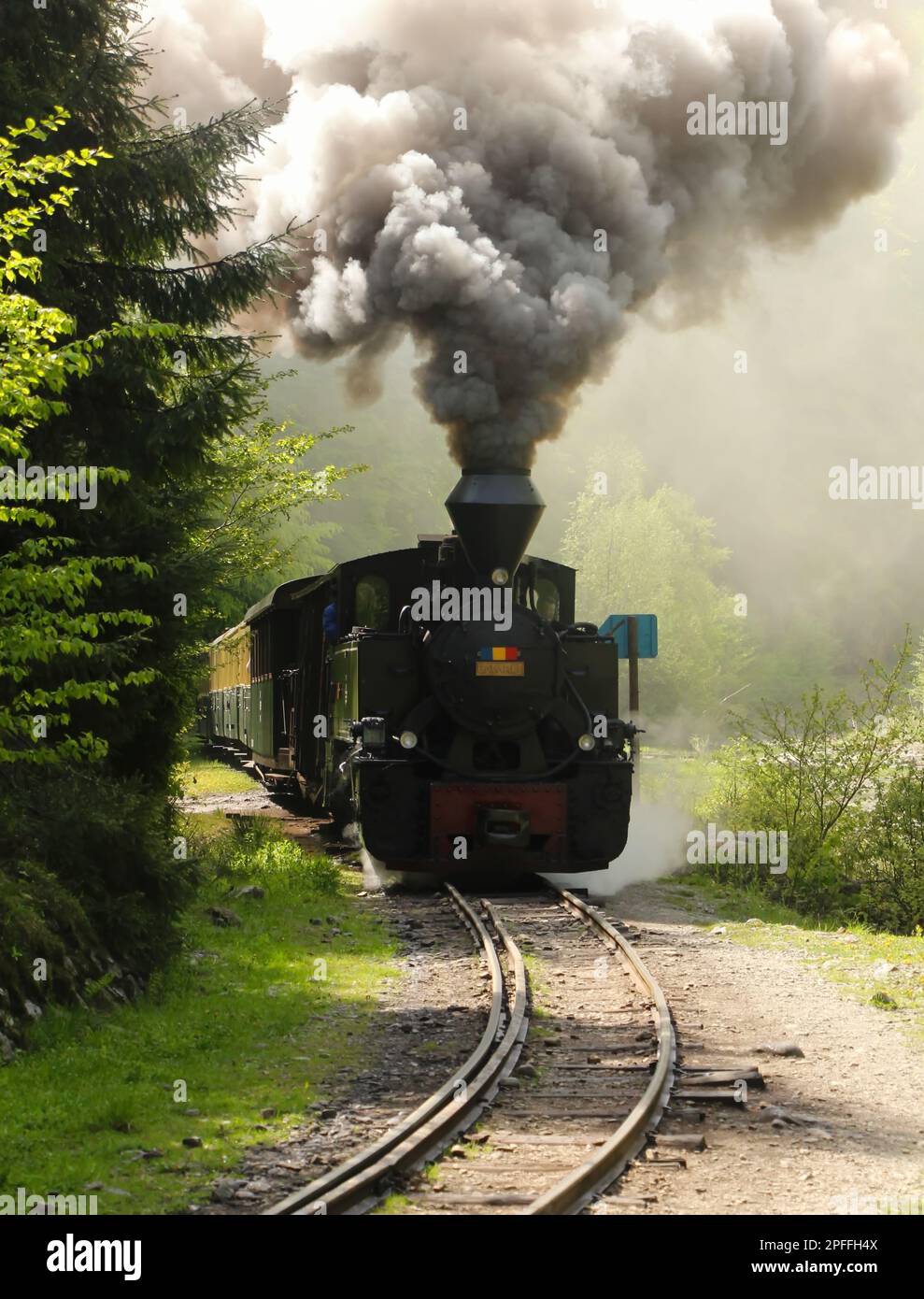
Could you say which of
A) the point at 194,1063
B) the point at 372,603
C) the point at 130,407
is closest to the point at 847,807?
the point at 372,603

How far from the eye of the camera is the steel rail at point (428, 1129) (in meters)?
4.89

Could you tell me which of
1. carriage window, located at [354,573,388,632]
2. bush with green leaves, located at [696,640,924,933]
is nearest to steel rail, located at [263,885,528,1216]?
carriage window, located at [354,573,388,632]

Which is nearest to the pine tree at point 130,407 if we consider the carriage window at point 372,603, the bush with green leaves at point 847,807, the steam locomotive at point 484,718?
the steam locomotive at point 484,718

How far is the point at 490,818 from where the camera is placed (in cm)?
1199

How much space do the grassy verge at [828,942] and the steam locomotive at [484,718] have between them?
1413 mm

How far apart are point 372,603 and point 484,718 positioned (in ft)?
7.13

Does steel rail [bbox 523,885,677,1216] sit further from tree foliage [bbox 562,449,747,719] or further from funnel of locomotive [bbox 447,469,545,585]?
tree foliage [bbox 562,449,747,719]

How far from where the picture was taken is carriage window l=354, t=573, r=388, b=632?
13.7 meters

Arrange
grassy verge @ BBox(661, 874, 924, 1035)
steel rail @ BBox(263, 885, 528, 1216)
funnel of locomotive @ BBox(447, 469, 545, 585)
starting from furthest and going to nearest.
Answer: funnel of locomotive @ BBox(447, 469, 545, 585), grassy verge @ BBox(661, 874, 924, 1035), steel rail @ BBox(263, 885, 528, 1216)

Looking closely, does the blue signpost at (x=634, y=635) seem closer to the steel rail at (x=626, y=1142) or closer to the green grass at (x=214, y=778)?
the steel rail at (x=626, y=1142)

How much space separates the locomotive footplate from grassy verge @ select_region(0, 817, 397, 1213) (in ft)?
4.47

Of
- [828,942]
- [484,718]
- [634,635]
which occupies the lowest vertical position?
[828,942]

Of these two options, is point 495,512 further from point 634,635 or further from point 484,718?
point 634,635

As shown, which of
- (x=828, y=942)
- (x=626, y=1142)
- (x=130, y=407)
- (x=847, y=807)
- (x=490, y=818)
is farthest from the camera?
(x=847, y=807)
